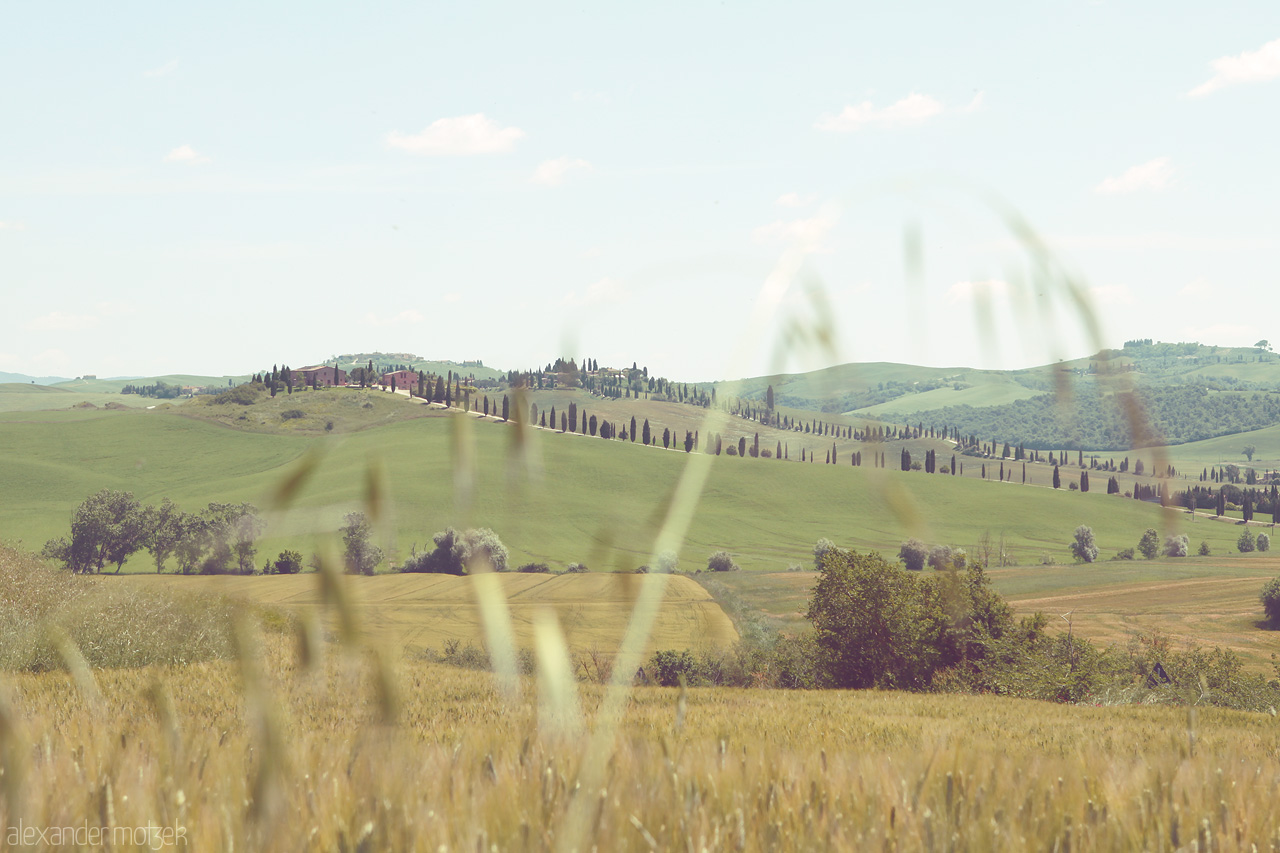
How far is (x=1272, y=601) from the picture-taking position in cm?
11162

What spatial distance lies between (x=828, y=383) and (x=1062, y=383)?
0.74m

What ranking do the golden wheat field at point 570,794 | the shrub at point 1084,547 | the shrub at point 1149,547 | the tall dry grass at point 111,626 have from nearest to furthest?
the golden wheat field at point 570,794, the tall dry grass at point 111,626, the shrub at point 1149,547, the shrub at point 1084,547

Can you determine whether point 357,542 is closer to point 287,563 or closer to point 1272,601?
point 1272,601

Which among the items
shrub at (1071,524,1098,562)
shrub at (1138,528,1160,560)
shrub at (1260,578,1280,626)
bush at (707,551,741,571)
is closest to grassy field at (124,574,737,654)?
bush at (707,551,741,571)

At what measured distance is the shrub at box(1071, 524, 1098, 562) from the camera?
545ft

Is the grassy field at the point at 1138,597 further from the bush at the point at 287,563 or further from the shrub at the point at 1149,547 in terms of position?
the bush at the point at 287,563

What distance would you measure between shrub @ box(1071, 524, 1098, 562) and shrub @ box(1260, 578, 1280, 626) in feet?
173

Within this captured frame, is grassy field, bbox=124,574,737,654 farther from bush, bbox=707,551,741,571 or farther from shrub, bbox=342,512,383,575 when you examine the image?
shrub, bbox=342,512,383,575

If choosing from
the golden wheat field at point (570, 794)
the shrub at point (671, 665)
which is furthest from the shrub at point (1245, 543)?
the golden wheat field at point (570, 794)

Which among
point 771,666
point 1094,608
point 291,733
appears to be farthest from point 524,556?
point 291,733

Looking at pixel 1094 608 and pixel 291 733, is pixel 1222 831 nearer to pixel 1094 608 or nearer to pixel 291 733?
pixel 291 733

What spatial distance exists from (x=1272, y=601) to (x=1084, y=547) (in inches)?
2172

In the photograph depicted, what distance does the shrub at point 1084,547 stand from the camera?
16625 cm

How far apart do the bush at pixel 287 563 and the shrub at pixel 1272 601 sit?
141m
